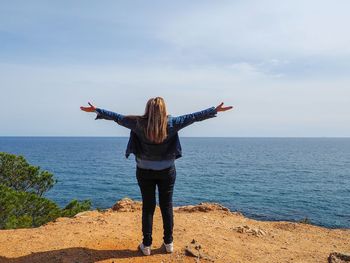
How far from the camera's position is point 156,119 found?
5.91 meters

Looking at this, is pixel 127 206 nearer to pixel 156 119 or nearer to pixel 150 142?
pixel 150 142

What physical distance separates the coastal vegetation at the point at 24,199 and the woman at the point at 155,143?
33.2 feet

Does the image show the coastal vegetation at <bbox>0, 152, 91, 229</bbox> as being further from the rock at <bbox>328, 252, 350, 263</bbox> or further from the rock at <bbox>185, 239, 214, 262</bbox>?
the rock at <bbox>328, 252, 350, 263</bbox>

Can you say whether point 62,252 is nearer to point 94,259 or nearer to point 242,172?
point 94,259

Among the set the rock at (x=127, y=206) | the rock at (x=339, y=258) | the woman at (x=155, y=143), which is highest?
the woman at (x=155, y=143)

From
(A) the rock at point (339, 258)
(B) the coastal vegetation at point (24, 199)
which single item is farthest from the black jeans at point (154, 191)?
(B) the coastal vegetation at point (24, 199)

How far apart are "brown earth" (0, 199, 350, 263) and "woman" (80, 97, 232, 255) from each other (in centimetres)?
100

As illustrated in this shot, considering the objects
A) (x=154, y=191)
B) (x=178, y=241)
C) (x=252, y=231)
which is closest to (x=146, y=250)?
(x=154, y=191)

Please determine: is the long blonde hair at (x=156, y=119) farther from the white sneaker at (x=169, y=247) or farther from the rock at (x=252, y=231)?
the rock at (x=252, y=231)

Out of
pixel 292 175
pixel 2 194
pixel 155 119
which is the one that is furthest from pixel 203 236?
pixel 292 175

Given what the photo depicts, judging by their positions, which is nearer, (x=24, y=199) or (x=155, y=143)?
(x=155, y=143)

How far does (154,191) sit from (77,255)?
181 centimetres

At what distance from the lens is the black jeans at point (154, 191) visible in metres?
6.25

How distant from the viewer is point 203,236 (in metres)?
8.19
